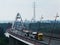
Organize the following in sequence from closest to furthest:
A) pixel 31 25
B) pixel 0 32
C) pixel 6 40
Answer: pixel 31 25 < pixel 6 40 < pixel 0 32

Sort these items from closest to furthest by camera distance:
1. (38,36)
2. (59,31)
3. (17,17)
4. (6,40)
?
(38,36) → (59,31) → (17,17) → (6,40)

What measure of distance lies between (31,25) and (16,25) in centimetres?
2029

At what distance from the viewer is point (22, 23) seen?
269 feet

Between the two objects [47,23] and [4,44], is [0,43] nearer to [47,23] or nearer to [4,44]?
[4,44]

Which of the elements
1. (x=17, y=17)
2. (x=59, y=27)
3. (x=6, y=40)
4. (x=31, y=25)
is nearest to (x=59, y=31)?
(x=59, y=27)

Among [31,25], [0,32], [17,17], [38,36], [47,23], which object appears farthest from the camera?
[0,32]

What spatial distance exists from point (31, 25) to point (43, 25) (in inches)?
471

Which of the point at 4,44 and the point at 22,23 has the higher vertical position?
the point at 22,23

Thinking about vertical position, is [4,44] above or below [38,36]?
below

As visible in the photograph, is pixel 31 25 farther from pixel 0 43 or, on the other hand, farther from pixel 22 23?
pixel 0 43

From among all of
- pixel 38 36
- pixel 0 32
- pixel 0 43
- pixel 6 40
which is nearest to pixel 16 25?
pixel 6 40

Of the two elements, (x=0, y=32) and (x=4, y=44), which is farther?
(x=0, y=32)

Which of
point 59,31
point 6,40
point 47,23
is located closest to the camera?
point 59,31

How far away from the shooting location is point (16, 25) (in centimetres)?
9300
